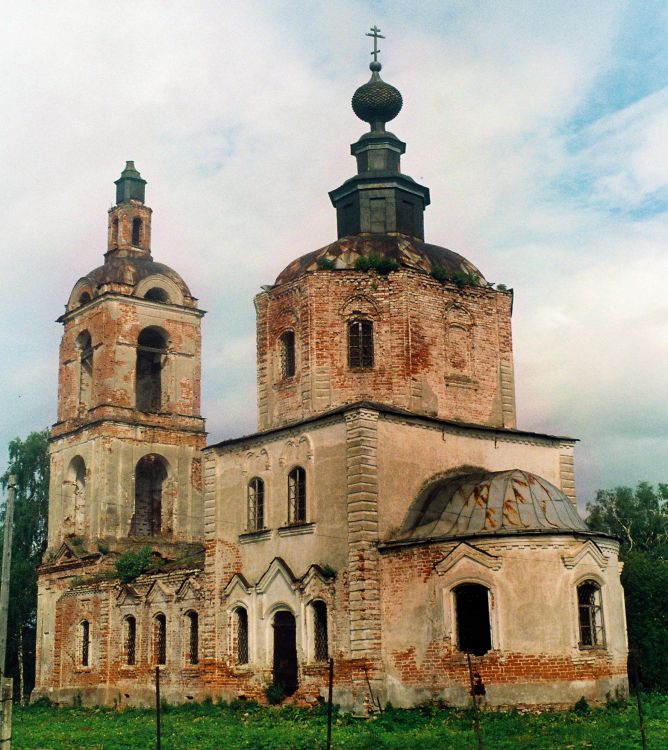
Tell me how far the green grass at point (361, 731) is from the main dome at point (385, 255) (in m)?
10.1

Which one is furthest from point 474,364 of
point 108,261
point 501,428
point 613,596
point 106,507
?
point 108,261

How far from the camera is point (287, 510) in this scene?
24.1 metres

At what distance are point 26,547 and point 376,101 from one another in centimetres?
2287

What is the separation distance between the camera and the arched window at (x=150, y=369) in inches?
1454

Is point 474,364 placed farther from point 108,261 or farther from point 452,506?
point 108,261

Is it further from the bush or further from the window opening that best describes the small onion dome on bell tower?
the bush

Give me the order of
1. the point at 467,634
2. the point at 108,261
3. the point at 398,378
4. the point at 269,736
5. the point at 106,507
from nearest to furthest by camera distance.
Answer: the point at 269,736 < the point at 467,634 < the point at 398,378 < the point at 106,507 < the point at 108,261

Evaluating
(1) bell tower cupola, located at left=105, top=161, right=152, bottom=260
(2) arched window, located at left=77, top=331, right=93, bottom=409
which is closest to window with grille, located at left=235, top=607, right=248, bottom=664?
(2) arched window, located at left=77, top=331, right=93, bottom=409

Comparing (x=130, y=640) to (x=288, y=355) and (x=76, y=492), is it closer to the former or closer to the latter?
A: (x=76, y=492)

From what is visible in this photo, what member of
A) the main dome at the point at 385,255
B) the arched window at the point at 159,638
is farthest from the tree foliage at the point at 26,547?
the main dome at the point at 385,255

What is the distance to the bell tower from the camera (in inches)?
1355

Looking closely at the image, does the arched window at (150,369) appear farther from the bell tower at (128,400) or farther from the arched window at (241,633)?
the arched window at (241,633)

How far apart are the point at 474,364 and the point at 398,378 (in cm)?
225

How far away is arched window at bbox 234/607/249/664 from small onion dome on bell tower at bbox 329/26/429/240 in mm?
9652
